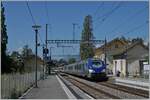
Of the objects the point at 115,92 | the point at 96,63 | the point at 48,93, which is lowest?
the point at 115,92

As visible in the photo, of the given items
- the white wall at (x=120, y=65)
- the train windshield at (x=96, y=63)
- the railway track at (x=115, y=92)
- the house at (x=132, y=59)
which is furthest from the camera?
the white wall at (x=120, y=65)

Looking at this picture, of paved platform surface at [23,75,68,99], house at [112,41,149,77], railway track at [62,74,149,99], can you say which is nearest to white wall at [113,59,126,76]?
house at [112,41,149,77]

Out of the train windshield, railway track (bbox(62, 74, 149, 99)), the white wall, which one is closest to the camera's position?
railway track (bbox(62, 74, 149, 99))

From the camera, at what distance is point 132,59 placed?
90.6 metres

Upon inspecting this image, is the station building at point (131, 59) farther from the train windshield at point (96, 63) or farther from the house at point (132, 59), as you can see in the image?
the train windshield at point (96, 63)

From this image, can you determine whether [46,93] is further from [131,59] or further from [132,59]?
[132,59]

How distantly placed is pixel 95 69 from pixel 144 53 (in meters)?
33.5

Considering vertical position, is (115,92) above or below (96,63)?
below

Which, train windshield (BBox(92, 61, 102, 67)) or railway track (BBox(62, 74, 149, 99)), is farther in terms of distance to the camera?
train windshield (BBox(92, 61, 102, 67))

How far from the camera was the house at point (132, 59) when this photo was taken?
87.4m

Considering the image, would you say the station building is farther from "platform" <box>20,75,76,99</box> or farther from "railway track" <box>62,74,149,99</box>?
"platform" <box>20,75,76,99</box>

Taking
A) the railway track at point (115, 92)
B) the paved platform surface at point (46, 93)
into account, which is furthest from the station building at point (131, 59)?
the paved platform surface at point (46, 93)

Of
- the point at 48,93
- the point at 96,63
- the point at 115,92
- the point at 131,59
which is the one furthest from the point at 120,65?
the point at 48,93

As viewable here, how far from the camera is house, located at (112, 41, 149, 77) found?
87.4 m
